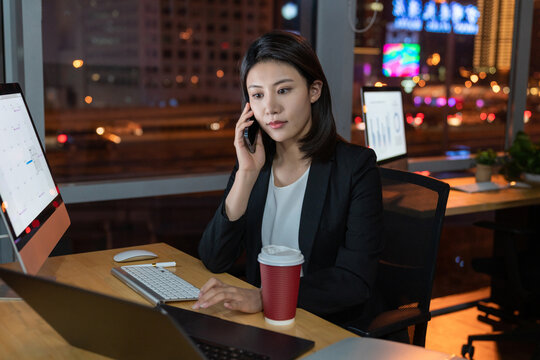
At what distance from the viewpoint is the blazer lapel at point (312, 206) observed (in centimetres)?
176

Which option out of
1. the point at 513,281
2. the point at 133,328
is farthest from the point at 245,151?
the point at 513,281

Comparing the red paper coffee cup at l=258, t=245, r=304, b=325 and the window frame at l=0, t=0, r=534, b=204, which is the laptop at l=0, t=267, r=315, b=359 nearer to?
the red paper coffee cup at l=258, t=245, r=304, b=325

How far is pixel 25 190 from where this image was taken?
1.45 meters

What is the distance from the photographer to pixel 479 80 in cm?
462

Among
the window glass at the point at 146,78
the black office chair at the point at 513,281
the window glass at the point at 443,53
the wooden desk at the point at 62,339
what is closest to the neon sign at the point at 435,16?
the window glass at the point at 443,53

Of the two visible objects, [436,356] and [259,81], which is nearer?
[436,356]

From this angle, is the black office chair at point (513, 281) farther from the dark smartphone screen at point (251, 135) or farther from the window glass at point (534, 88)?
the dark smartphone screen at point (251, 135)

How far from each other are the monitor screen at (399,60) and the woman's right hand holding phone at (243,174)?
2.43 meters

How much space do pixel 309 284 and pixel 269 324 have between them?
34cm

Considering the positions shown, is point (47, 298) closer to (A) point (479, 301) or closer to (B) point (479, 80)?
(A) point (479, 301)

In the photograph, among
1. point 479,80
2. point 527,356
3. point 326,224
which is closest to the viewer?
point 326,224

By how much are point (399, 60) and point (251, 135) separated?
2513 millimetres

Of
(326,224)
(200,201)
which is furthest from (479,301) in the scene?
(200,201)

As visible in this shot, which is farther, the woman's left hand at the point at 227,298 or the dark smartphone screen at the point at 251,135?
the dark smartphone screen at the point at 251,135
